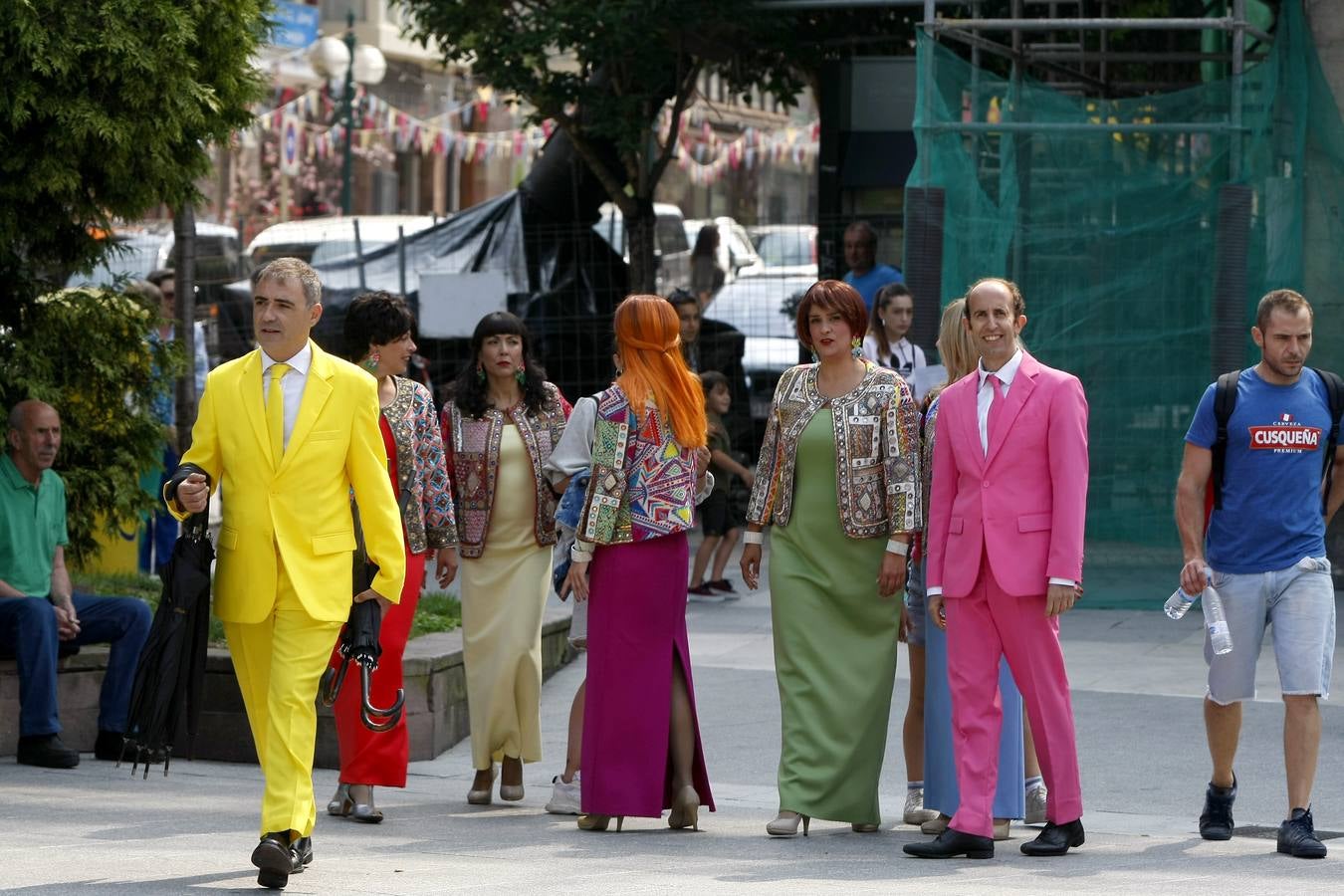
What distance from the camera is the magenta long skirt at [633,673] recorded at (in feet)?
24.7

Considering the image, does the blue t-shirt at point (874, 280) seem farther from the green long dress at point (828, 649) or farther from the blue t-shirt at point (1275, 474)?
the blue t-shirt at point (1275, 474)

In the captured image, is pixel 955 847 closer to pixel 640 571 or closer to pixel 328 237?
pixel 640 571

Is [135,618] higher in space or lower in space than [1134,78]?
lower

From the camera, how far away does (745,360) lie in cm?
1727

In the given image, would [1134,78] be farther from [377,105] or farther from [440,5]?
[377,105]

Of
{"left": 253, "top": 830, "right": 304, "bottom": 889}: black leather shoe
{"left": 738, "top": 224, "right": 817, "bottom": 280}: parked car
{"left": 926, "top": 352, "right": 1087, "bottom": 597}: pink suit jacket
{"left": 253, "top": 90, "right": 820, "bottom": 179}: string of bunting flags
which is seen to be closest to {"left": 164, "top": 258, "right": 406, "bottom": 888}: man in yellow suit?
{"left": 253, "top": 830, "right": 304, "bottom": 889}: black leather shoe

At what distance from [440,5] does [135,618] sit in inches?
338

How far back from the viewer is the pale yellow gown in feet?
27.0

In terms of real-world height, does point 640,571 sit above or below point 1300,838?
above

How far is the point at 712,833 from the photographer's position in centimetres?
756

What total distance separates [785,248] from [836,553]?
533 inches

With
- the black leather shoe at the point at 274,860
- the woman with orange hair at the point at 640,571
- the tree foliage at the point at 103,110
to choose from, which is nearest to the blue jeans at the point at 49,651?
the tree foliage at the point at 103,110

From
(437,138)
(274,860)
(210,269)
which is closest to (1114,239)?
(274,860)

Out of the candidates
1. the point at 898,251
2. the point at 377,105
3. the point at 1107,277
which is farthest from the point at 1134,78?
the point at 377,105
